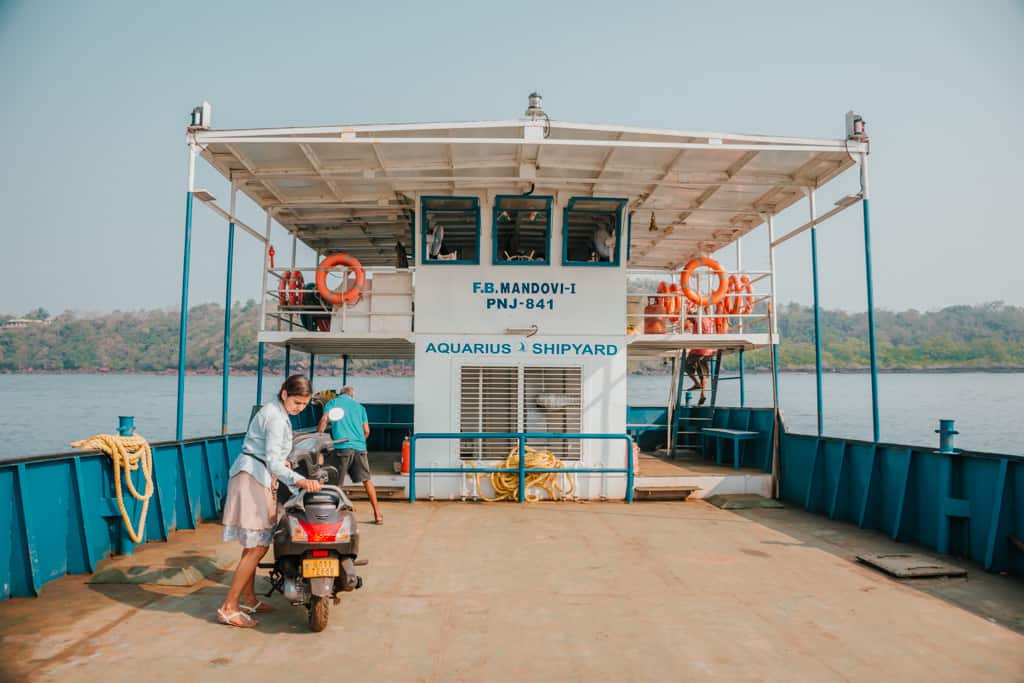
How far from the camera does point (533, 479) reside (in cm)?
1036

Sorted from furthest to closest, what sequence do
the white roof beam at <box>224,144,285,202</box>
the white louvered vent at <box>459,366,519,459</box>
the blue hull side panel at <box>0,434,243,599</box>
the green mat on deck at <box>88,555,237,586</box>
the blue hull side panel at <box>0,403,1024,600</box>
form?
the white louvered vent at <box>459,366,519,459</box>
the white roof beam at <box>224,144,285,202</box>
the green mat on deck at <box>88,555,237,586</box>
the blue hull side panel at <box>0,403,1024,600</box>
the blue hull side panel at <box>0,434,243,599</box>

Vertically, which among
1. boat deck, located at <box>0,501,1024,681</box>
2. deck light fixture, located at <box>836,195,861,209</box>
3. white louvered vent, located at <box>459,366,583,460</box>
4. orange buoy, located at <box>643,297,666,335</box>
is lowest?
boat deck, located at <box>0,501,1024,681</box>

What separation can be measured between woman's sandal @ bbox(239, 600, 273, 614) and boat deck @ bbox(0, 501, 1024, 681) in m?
0.11

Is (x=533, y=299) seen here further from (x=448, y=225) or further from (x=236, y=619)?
(x=236, y=619)

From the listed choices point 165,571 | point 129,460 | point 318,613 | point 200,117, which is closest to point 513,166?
point 200,117

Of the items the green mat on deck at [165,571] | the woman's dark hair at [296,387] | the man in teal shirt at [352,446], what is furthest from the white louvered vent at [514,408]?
the woman's dark hair at [296,387]

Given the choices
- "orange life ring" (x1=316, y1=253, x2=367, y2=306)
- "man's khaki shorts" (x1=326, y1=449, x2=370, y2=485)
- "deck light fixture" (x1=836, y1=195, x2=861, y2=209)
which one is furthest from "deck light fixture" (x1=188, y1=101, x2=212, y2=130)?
"deck light fixture" (x1=836, y1=195, x2=861, y2=209)

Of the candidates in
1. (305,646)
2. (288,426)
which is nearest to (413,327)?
(288,426)

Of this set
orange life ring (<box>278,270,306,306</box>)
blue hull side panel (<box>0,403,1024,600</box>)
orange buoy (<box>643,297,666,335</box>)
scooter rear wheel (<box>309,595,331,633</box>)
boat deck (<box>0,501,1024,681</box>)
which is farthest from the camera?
orange buoy (<box>643,297,666,335</box>)

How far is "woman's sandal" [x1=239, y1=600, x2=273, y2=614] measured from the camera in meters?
5.10

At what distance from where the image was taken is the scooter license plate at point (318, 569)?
4.61m

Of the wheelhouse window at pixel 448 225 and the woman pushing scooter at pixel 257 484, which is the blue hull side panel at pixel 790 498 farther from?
the wheelhouse window at pixel 448 225

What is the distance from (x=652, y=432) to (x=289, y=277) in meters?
9.34

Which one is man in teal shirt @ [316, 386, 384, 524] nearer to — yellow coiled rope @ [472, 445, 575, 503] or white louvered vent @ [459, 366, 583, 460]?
yellow coiled rope @ [472, 445, 575, 503]
